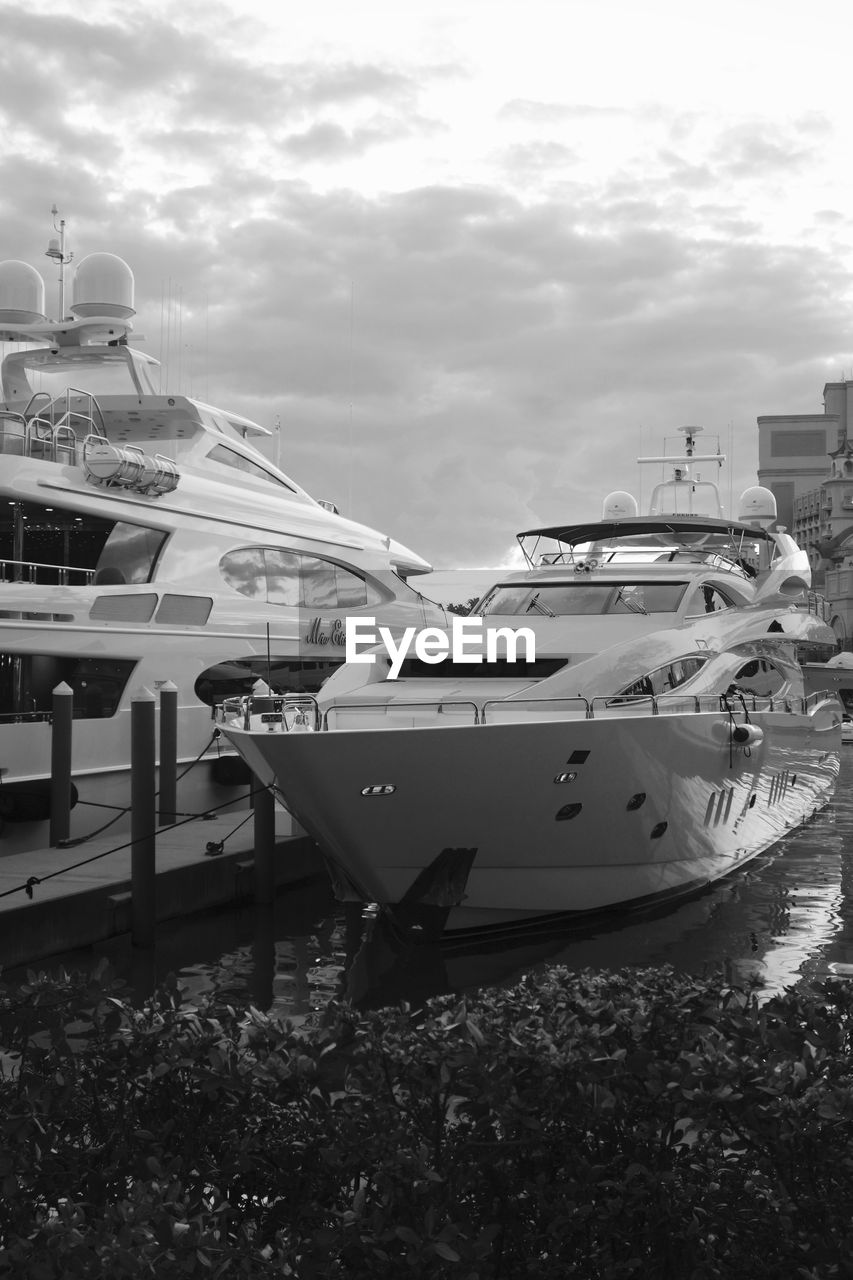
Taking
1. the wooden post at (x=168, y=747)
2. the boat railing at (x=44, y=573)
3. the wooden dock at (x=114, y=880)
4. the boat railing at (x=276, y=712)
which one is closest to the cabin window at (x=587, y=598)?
the boat railing at (x=276, y=712)

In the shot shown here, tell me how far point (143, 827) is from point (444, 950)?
3.17 meters

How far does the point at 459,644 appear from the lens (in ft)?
43.2

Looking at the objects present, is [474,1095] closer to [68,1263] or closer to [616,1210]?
[616,1210]

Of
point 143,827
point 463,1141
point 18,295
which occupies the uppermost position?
point 18,295

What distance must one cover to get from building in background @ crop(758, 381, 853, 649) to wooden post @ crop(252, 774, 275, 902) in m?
94.9

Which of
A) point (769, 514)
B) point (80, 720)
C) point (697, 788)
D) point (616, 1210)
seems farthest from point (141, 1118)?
point (769, 514)

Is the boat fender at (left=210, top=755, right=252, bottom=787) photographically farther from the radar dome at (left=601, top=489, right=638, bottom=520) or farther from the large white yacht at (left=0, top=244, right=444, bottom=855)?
the radar dome at (left=601, top=489, right=638, bottom=520)

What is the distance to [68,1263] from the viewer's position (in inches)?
111

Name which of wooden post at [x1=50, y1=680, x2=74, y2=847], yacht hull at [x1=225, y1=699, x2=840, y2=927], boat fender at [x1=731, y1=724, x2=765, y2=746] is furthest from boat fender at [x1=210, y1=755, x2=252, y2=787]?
boat fender at [x1=731, y1=724, x2=765, y2=746]

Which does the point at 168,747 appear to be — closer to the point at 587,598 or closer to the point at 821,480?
the point at 587,598

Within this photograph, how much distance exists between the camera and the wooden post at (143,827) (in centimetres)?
1156

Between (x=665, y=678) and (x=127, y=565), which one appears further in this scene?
(x=127, y=565)

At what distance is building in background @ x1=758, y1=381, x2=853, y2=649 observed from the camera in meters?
107

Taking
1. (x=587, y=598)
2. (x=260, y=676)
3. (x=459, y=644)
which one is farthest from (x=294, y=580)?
(x=459, y=644)
